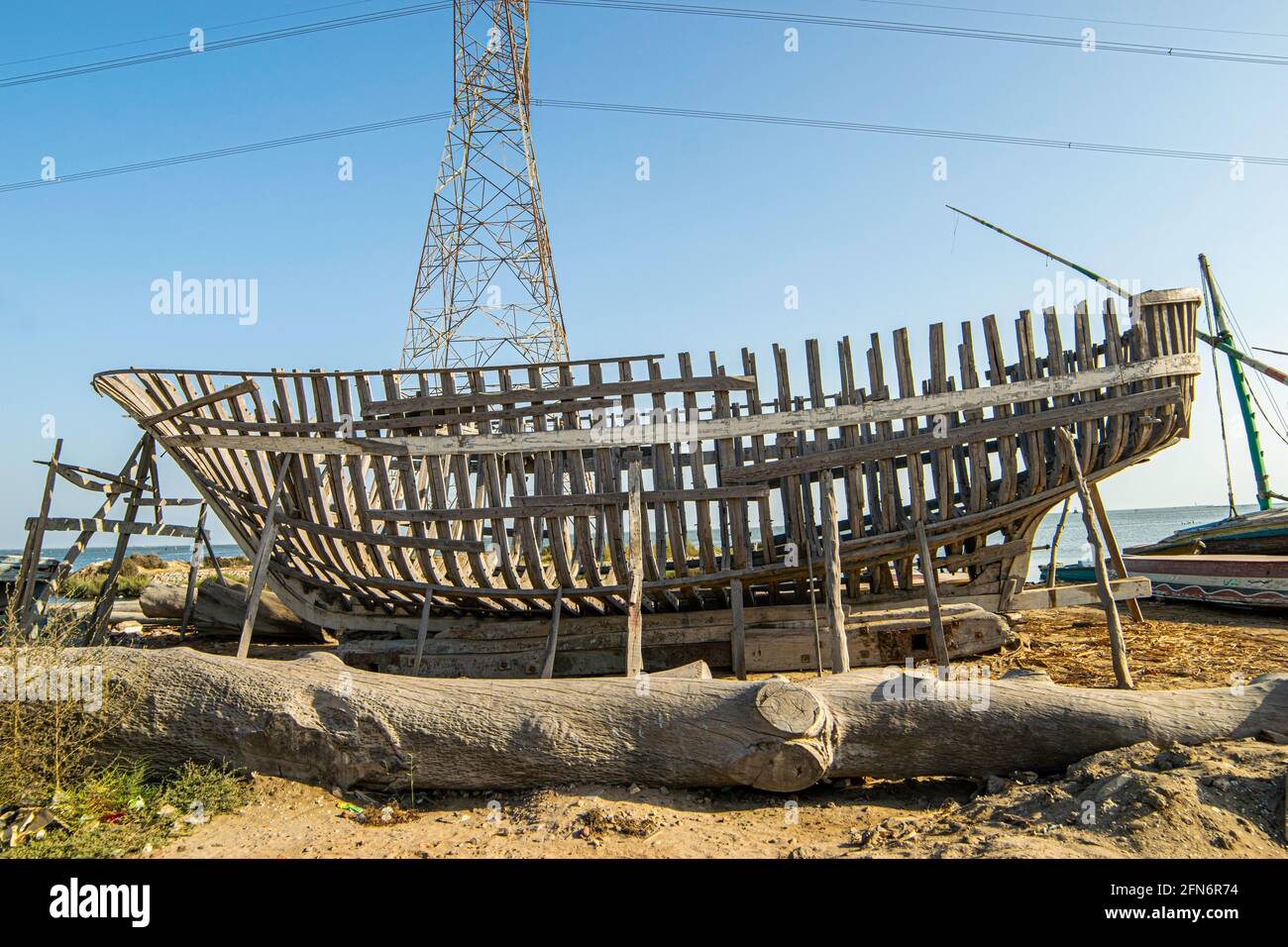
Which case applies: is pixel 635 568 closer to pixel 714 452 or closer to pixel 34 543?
pixel 714 452

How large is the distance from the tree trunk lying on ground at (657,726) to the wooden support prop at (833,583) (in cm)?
170

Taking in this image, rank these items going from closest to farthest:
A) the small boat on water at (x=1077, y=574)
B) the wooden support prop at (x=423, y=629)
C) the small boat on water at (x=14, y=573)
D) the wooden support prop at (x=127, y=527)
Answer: the wooden support prop at (x=423, y=629), the wooden support prop at (x=127, y=527), the small boat on water at (x=14, y=573), the small boat on water at (x=1077, y=574)

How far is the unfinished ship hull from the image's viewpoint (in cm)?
806

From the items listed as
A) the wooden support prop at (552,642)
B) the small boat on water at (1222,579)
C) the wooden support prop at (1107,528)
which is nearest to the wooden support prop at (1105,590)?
the wooden support prop at (1107,528)

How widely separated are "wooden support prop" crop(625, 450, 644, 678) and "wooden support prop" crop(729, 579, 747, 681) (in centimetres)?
121

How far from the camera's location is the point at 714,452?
27.4 feet

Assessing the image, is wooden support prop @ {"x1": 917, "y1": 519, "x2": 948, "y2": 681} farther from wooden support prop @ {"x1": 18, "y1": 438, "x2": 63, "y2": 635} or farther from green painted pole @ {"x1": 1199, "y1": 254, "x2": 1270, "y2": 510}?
green painted pole @ {"x1": 1199, "y1": 254, "x2": 1270, "y2": 510}

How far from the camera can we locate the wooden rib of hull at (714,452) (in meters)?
8.06

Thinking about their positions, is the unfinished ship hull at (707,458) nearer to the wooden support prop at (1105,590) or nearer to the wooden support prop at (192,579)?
the wooden support prop at (1105,590)

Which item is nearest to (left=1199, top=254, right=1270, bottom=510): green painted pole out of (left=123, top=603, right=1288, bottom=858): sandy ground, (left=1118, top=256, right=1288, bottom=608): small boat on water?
(left=1118, top=256, right=1288, bottom=608): small boat on water

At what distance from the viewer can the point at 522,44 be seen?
70.5 ft

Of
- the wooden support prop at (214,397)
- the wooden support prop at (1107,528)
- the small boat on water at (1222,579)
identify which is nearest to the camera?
the wooden support prop at (1107,528)
